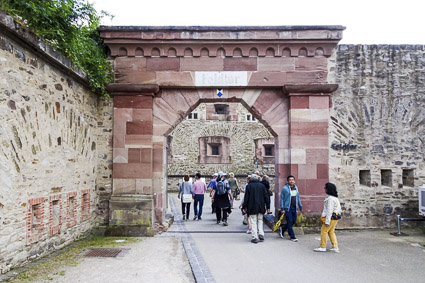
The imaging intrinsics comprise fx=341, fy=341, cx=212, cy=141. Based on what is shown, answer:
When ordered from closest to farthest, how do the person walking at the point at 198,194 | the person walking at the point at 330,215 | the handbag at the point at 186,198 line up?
the person walking at the point at 330,215 < the handbag at the point at 186,198 < the person walking at the point at 198,194

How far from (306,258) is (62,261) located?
4298 mm

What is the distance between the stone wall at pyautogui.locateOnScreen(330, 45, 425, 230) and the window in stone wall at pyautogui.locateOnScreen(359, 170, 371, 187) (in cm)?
3

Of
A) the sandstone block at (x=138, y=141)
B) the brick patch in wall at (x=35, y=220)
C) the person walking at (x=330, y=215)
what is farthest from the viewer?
the sandstone block at (x=138, y=141)

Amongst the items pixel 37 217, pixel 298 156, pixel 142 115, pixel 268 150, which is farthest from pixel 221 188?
pixel 268 150

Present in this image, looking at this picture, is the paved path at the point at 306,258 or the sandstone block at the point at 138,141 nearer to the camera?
the paved path at the point at 306,258

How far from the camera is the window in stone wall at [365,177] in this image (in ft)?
29.2

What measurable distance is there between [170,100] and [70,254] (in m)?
4.30

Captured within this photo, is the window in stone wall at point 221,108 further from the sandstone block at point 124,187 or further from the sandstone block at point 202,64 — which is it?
the sandstone block at point 124,187

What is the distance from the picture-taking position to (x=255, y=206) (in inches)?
300

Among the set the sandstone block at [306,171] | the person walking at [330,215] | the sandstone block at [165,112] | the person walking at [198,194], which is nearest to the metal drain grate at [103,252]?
the sandstone block at [165,112]

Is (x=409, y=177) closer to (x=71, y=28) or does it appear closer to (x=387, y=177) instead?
(x=387, y=177)

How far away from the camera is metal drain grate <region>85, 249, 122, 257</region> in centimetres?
641

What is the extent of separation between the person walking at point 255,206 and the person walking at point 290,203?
42cm

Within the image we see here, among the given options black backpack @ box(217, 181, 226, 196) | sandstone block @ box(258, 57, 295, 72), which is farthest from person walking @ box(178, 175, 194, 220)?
sandstone block @ box(258, 57, 295, 72)
